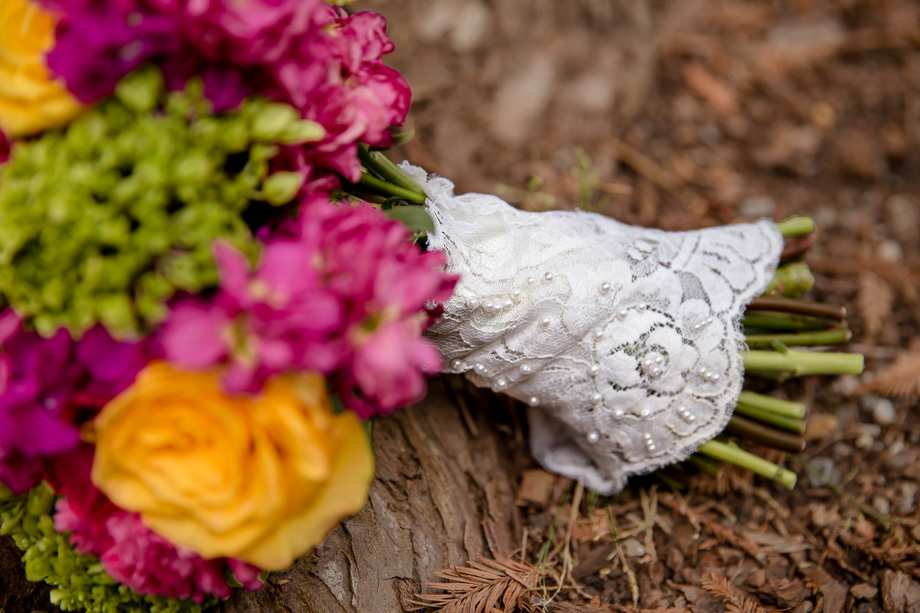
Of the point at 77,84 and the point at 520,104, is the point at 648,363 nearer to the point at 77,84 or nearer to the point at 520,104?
the point at 77,84

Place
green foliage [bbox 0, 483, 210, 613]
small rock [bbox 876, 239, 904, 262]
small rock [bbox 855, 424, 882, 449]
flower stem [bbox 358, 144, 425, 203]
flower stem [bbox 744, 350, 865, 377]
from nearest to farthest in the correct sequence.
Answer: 1. green foliage [bbox 0, 483, 210, 613]
2. flower stem [bbox 358, 144, 425, 203]
3. flower stem [bbox 744, 350, 865, 377]
4. small rock [bbox 855, 424, 882, 449]
5. small rock [bbox 876, 239, 904, 262]

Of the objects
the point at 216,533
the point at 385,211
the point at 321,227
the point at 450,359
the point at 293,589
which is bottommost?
the point at 293,589

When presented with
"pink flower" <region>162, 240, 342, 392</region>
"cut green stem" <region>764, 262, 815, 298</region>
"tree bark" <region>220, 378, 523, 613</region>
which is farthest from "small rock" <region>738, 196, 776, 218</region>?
"pink flower" <region>162, 240, 342, 392</region>

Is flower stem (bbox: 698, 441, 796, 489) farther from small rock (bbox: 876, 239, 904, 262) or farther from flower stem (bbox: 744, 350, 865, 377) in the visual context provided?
small rock (bbox: 876, 239, 904, 262)

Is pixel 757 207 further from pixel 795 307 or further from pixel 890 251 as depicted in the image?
pixel 795 307

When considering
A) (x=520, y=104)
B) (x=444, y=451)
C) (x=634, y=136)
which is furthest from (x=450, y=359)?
(x=634, y=136)
